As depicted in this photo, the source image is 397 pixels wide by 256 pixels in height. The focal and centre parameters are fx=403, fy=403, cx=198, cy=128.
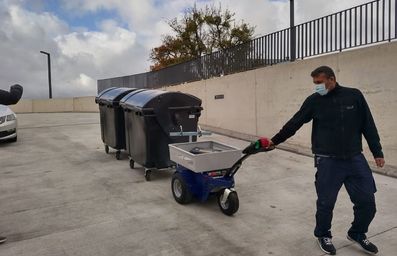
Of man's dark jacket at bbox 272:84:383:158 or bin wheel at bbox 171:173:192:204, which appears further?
bin wheel at bbox 171:173:192:204

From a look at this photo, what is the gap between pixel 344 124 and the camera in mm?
3633

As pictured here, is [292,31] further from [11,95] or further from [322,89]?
[11,95]

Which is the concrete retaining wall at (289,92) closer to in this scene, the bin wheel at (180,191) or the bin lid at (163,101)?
the bin lid at (163,101)

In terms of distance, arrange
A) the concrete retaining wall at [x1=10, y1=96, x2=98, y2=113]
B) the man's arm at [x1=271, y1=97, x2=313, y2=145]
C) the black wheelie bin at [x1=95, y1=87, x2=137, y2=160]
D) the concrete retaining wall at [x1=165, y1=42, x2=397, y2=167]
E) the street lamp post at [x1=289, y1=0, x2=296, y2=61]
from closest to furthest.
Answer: the man's arm at [x1=271, y1=97, x2=313, y2=145] → the concrete retaining wall at [x1=165, y1=42, x2=397, y2=167] → the black wheelie bin at [x1=95, y1=87, x2=137, y2=160] → the street lamp post at [x1=289, y1=0, x2=296, y2=61] → the concrete retaining wall at [x1=10, y1=96, x2=98, y2=113]

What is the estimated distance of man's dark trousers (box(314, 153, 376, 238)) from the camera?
3625 millimetres

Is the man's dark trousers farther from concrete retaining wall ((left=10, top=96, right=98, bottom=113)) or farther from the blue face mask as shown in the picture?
concrete retaining wall ((left=10, top=96, right=98, bottom=113))

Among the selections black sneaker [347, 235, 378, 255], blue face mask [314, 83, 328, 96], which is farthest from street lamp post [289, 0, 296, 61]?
black sneaker [347, 235, 378, 255]

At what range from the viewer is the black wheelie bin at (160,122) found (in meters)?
6.43

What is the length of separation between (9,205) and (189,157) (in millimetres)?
2582

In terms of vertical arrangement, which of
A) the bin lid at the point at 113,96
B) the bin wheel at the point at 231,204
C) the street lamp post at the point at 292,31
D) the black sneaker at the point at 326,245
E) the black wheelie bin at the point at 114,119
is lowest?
the black sneaker at the point at 326,245

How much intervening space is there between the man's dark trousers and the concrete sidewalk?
32 centimetres

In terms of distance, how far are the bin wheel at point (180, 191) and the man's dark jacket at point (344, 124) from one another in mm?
2010

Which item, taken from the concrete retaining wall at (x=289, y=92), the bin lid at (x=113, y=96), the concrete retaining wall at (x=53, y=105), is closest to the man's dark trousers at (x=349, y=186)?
the concrete retaining wall at (x=289, y=92)

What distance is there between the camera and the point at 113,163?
7984mm
